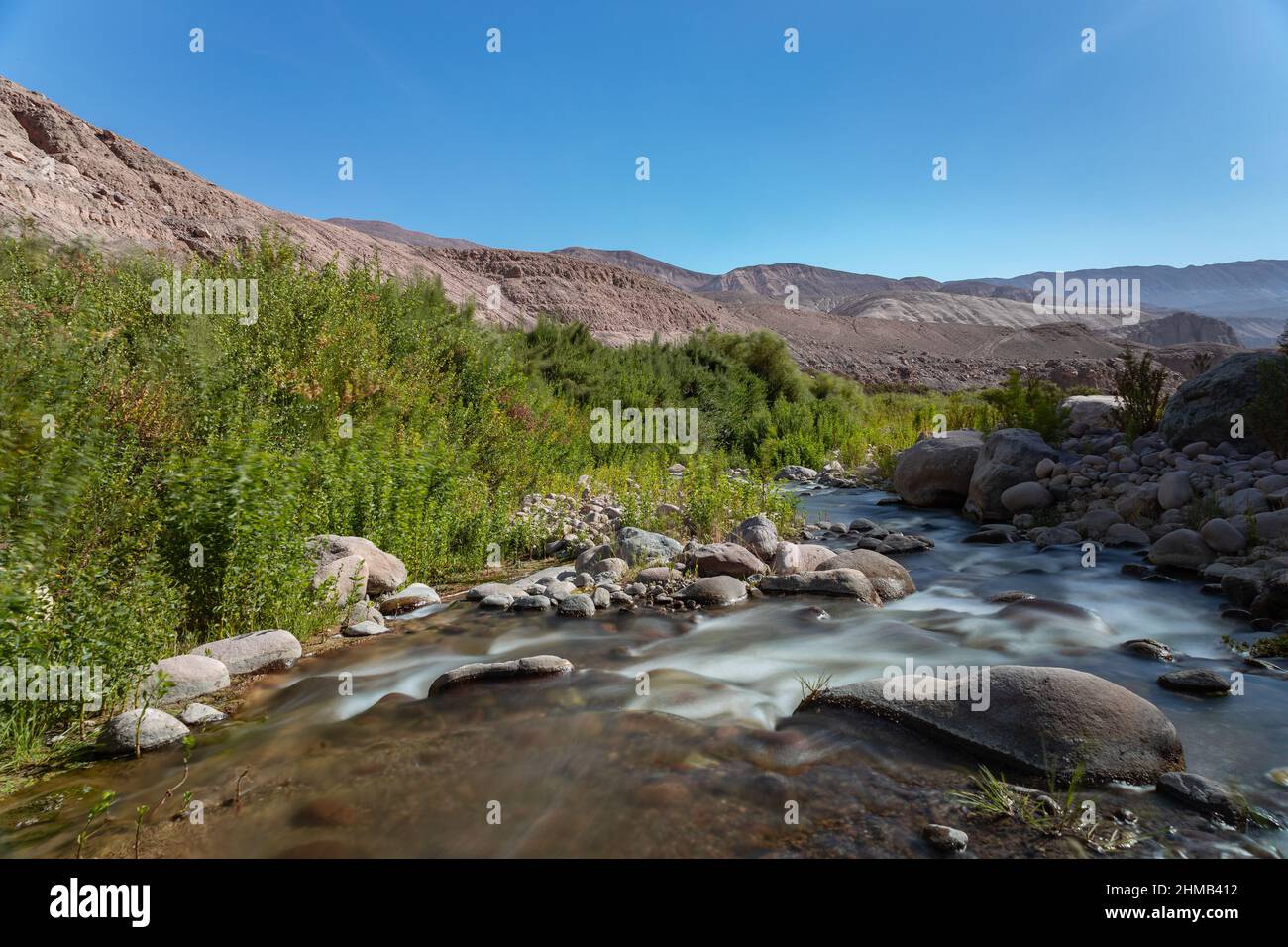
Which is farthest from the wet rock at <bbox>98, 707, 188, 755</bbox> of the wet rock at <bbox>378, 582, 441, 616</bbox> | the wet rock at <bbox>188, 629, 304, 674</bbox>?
the wet rock at <bbox>378, 582, 441, 616</bbox>

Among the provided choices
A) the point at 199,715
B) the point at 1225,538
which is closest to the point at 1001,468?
the point at 1225,538

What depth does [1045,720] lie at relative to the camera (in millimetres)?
3828

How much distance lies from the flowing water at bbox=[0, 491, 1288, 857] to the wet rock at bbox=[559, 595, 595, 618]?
0.68 ft

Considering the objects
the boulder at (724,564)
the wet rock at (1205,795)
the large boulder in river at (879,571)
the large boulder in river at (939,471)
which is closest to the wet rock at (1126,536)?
the large boulder in river at (939,471)

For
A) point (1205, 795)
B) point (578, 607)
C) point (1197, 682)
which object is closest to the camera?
point (1205, 795)

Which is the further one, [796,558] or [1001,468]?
[1001,468]

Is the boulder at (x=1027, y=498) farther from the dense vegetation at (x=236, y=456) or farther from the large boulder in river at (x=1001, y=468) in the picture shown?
the dense vegetation at (x=236, y=456)

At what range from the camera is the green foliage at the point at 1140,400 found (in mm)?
11828

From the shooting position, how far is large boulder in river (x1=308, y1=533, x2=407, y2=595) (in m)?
6.23

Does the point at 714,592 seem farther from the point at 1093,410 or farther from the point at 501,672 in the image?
the point at 1093,410

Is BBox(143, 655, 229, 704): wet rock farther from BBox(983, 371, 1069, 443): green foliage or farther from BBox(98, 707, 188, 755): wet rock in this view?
BBox(983, 371, 1069, 443): green foliage

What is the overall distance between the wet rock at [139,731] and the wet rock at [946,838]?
14.3 feet

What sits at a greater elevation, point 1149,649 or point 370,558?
point 370,558

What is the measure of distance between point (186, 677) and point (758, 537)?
597 centimetres
